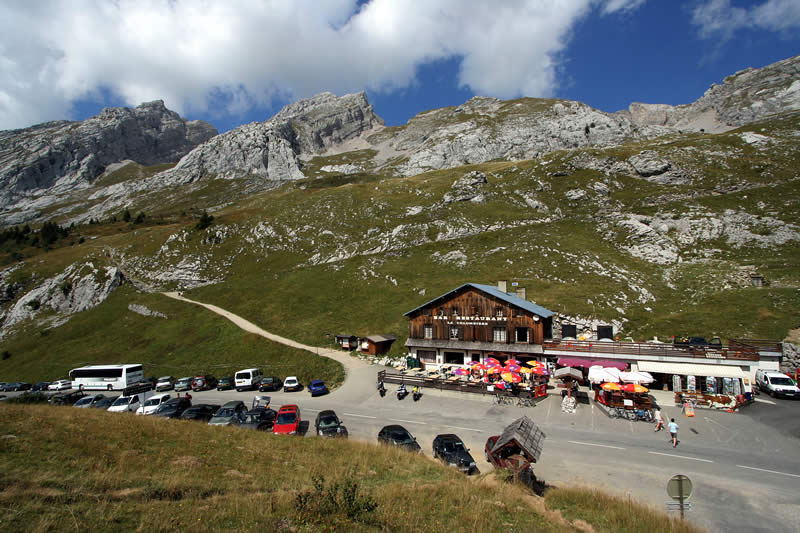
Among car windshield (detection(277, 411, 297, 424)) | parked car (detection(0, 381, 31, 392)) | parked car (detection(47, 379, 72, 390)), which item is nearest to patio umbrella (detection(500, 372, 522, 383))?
car windshield (detection(277, 411, 297, 424))

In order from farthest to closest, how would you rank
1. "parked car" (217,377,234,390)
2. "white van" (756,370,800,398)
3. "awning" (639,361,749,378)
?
"parked car" (217,377,234,390), "awning" (639,361,749,378), "white van" (756,370,800,398)

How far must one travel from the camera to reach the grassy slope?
9617mm

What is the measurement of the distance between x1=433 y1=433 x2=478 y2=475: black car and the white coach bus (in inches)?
1915

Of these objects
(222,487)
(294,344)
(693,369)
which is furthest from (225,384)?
(693,369)

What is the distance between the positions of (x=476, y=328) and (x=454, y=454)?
28477mm

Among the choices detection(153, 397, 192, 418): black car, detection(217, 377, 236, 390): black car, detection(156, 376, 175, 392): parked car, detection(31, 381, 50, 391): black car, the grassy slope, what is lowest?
detection(31, 381, 50, 391): black car

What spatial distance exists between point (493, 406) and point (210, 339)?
163ft

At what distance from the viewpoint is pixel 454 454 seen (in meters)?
20.8

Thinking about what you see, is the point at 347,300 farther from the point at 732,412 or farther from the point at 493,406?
the point at 732,412

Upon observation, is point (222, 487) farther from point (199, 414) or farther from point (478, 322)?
point (478, 322)

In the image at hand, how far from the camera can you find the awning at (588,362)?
40.1m

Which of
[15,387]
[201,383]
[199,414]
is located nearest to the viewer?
[199,414]

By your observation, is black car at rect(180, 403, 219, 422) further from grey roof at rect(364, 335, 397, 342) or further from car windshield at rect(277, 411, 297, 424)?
grey roof at rect(364, 335, 397, 342)

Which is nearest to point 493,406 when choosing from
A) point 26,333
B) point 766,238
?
point 766,238
